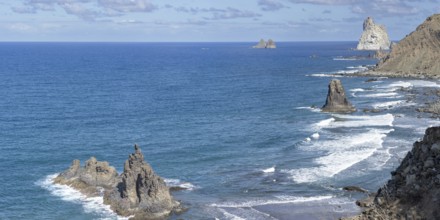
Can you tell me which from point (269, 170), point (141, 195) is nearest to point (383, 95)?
point (269, 170)

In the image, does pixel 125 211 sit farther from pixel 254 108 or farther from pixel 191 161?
pixel 254 108

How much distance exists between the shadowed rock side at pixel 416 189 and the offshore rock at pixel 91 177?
40.0 meters

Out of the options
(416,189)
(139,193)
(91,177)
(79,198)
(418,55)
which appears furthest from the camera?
(418,55)

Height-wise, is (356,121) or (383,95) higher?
(383,95)

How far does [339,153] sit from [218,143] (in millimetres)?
16855

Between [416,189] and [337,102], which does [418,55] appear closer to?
[337,102]

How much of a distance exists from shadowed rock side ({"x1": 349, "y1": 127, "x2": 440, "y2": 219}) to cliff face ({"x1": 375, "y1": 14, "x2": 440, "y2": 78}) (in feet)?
485

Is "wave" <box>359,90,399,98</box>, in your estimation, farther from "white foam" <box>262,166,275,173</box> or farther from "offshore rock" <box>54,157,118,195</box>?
"offshore rock" <box>54,157,118,195</box>

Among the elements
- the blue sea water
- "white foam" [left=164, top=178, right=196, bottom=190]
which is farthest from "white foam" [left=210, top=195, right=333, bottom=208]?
"white foam" [left=164, top=178, right=196, bottom=190]

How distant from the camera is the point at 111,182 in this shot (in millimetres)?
61750

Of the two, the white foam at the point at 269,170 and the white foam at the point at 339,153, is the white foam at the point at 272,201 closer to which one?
the white foam at the point at 339,153

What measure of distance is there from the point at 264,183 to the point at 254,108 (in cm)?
5434

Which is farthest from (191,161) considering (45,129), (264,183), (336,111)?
(336,111)

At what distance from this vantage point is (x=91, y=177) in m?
62.3
